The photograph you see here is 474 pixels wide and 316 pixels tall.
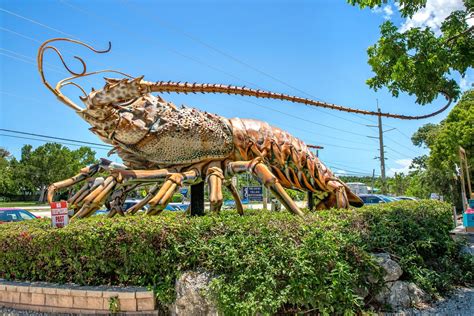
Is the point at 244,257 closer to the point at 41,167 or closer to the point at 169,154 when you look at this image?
the point at 169,154

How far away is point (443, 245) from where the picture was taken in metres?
5.80

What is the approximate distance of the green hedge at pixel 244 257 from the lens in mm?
4102

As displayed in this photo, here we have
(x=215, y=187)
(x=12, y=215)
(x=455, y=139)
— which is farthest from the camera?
(x=455, y=139)

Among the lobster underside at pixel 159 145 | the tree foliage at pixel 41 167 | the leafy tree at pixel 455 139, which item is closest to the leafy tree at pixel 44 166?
the tree foliage at pixel 41 167

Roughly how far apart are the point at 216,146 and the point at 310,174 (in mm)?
2254

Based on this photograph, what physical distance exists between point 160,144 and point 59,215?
6.65 feet

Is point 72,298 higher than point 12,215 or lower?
lower

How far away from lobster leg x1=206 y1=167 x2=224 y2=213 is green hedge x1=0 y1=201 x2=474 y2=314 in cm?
96

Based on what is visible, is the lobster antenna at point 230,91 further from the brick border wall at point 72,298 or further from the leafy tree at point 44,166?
the leafy tree at point 44,166

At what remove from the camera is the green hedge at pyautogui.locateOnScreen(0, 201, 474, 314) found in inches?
161

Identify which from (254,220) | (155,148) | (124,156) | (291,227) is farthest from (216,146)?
(291,227)

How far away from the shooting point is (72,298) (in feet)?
15.4

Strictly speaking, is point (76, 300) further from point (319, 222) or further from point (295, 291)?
point (319, 222)

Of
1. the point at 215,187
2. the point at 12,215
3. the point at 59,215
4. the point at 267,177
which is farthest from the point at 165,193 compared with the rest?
the point at 12,215
